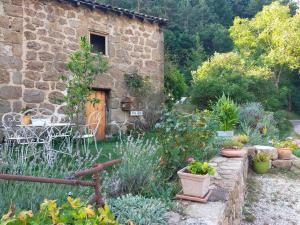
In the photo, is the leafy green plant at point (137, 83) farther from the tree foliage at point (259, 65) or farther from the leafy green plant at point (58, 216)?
the leafy green plant at point (58, 216)

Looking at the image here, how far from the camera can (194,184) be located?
2570mm

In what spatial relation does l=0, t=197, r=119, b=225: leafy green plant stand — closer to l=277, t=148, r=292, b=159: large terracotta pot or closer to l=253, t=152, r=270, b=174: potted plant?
l=253, t=152, r=270, b=174: potted plant

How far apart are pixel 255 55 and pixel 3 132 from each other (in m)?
20.1

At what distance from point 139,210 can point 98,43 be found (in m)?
6.60

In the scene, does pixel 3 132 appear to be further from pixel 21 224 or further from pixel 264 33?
pixel 264 33

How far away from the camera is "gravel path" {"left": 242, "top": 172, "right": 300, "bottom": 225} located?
148 inches

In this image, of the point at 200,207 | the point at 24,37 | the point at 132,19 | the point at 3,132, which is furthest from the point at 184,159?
the point at 132,19

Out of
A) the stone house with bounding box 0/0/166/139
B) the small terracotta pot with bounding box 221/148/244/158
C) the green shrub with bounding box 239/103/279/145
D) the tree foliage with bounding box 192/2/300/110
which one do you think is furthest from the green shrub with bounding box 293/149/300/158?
the tree foliage with bounding box 192/2/300/110

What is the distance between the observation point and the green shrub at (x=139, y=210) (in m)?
1.98

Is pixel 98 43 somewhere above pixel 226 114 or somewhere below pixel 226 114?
above

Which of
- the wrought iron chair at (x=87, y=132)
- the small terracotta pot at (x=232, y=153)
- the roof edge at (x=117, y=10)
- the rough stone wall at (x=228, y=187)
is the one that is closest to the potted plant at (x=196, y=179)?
the rough stone wall at (x=228, y=187)

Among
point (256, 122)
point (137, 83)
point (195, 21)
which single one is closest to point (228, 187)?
point (137, 83)

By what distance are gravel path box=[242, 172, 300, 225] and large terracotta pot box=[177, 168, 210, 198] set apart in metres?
1.45

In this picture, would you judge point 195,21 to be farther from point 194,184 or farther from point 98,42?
point 194,184
